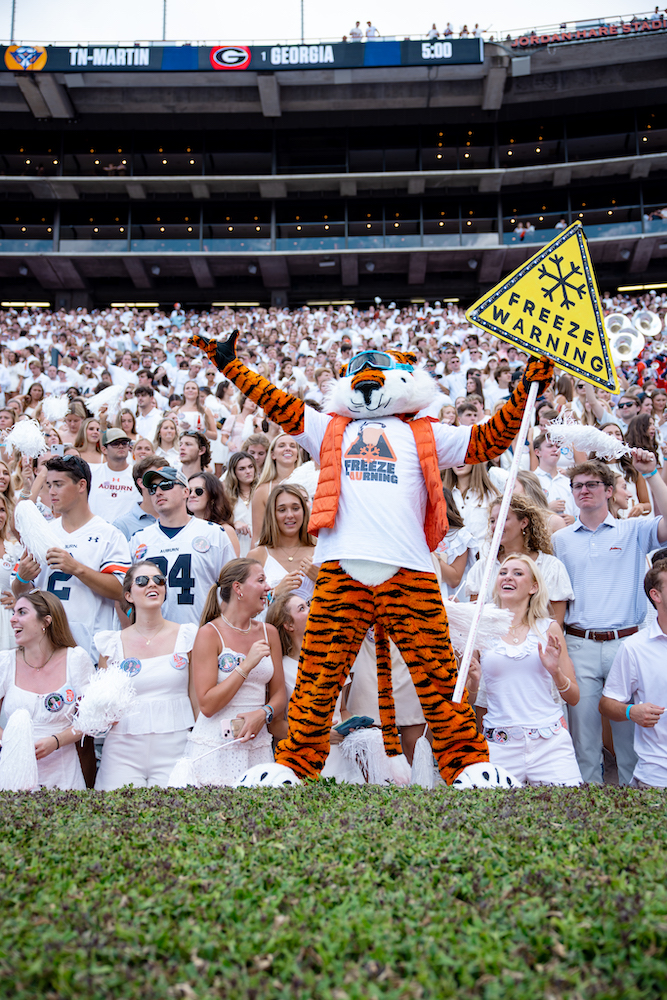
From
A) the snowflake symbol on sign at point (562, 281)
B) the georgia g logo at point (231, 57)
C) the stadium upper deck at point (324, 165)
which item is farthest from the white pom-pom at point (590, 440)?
the georgia g logo at point (231, 57)

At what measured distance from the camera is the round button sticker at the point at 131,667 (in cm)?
370

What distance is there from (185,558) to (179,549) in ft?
0.23

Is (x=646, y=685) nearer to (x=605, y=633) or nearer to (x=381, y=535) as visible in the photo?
(x=605, y=633)

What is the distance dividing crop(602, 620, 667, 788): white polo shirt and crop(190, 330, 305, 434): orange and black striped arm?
190 cm

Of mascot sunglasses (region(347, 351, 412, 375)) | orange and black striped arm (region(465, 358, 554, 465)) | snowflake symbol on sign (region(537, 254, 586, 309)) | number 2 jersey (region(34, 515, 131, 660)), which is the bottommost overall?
number 2 jersey (region(34, 515, 131, 660))

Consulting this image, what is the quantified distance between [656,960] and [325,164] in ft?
101

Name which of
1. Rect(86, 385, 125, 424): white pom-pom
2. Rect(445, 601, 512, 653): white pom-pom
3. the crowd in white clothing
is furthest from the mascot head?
Rect(86, 385, 125, 424): white pom-pom

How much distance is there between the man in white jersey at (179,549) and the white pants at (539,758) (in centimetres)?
189

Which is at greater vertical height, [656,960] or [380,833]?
[656,960]

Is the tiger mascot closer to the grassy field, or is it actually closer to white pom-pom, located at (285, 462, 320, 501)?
the grassy field

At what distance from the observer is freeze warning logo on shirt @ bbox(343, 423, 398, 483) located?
A: 3.31 meters

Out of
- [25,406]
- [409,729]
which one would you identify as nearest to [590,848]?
[409,729]

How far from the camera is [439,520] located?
3328mm

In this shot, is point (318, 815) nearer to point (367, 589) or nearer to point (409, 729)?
point (367, 589)
